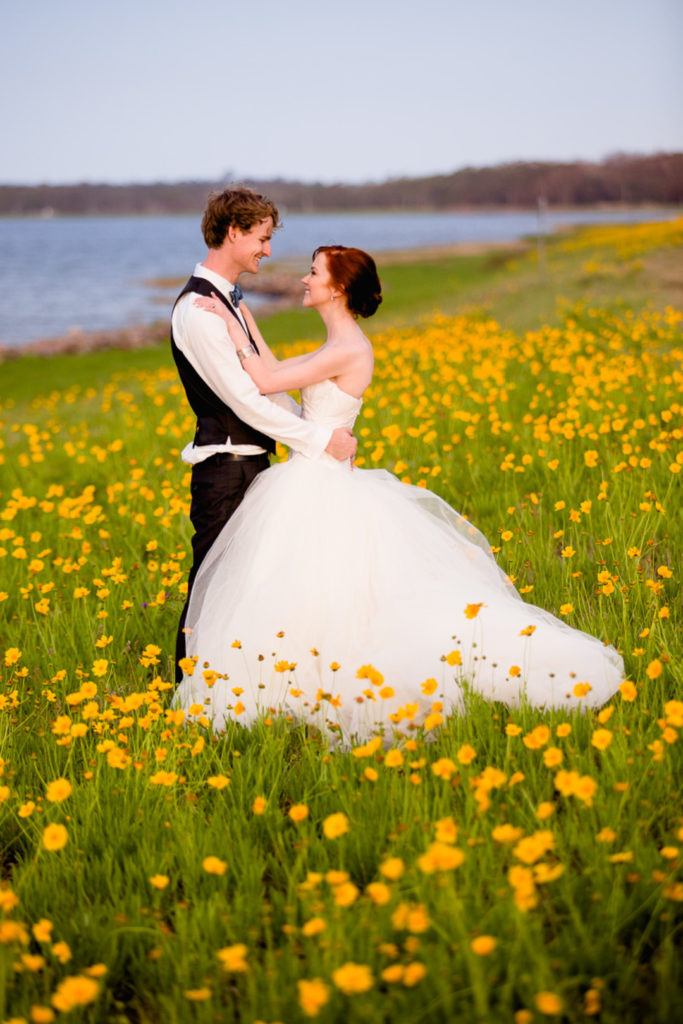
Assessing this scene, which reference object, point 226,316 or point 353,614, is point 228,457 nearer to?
point 226,316

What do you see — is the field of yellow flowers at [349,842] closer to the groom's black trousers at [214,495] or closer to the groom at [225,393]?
the groom's black trousers at [214,495]

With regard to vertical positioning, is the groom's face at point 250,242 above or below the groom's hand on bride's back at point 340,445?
above

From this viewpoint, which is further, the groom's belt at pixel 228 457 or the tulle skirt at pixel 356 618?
the groom's belt at pixel 228 457

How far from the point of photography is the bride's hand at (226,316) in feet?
13.7

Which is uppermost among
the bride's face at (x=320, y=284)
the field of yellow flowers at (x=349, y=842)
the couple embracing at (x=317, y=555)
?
the bride's face at (x=320, y=284)

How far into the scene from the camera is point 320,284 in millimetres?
4457

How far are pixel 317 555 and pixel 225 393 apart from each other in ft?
3.04

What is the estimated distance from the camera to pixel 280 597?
411cm

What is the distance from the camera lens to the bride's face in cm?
445

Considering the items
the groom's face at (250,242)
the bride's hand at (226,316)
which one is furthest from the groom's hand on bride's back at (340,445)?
the groom's face at (250,242)

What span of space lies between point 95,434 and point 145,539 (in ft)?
15.2

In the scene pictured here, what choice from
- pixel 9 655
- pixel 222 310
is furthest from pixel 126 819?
pixel 222 310

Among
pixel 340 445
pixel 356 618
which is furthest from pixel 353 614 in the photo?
pixel 340 445

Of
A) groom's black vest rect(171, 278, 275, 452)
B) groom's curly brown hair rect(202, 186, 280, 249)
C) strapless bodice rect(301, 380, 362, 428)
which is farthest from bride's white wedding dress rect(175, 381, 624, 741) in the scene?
groom's curly brown hair rect(202, 186, 280, 249)
